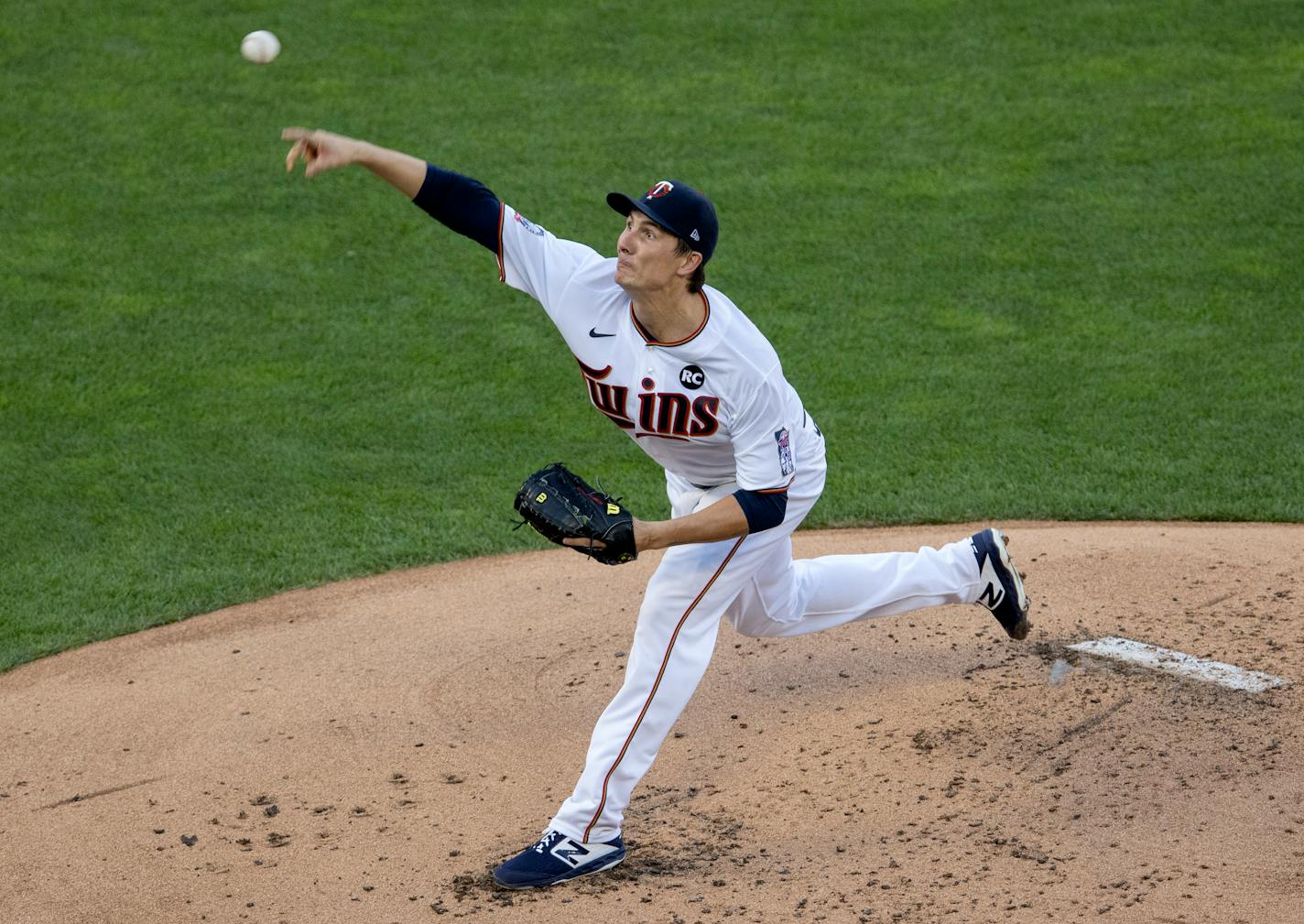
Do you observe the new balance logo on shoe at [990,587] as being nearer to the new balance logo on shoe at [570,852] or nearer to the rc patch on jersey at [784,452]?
the rc patch on jersey at [784,452]

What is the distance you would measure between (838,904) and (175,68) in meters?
9.91

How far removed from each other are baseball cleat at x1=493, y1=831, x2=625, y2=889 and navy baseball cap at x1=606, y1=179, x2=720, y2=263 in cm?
159

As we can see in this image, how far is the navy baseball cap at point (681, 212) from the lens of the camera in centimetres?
394

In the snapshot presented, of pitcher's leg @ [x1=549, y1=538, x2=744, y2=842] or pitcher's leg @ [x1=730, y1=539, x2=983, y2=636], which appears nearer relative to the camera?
pitcher's leg @ [x1=549, y1=538, x2=744, y2=842]

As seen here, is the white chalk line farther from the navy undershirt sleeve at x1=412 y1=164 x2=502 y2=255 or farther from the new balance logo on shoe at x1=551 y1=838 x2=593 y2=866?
the navy undershirt sleeve at x1=412 y1=164 x2=502 y2=255

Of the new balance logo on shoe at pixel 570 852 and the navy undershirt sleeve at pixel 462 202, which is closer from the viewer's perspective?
the new balance logo on shoe at pixel 570 852

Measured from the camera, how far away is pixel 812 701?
493 cm

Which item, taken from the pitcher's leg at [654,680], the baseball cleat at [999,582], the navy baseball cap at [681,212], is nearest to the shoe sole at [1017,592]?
the baseball cleat at [999,582]

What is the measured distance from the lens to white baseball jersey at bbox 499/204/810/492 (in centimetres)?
393

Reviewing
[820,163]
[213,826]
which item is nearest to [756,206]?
[820,163]

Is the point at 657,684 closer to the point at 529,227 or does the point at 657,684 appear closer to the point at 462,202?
the point at 529,227

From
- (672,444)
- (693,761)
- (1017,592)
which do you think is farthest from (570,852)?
(1017,592)

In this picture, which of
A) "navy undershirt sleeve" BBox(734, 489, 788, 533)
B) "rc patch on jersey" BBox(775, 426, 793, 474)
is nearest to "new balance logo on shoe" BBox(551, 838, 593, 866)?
"navy undershirt sleeve" BBox(734, 489, 788, 533)

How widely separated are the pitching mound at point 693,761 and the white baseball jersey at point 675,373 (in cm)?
99
